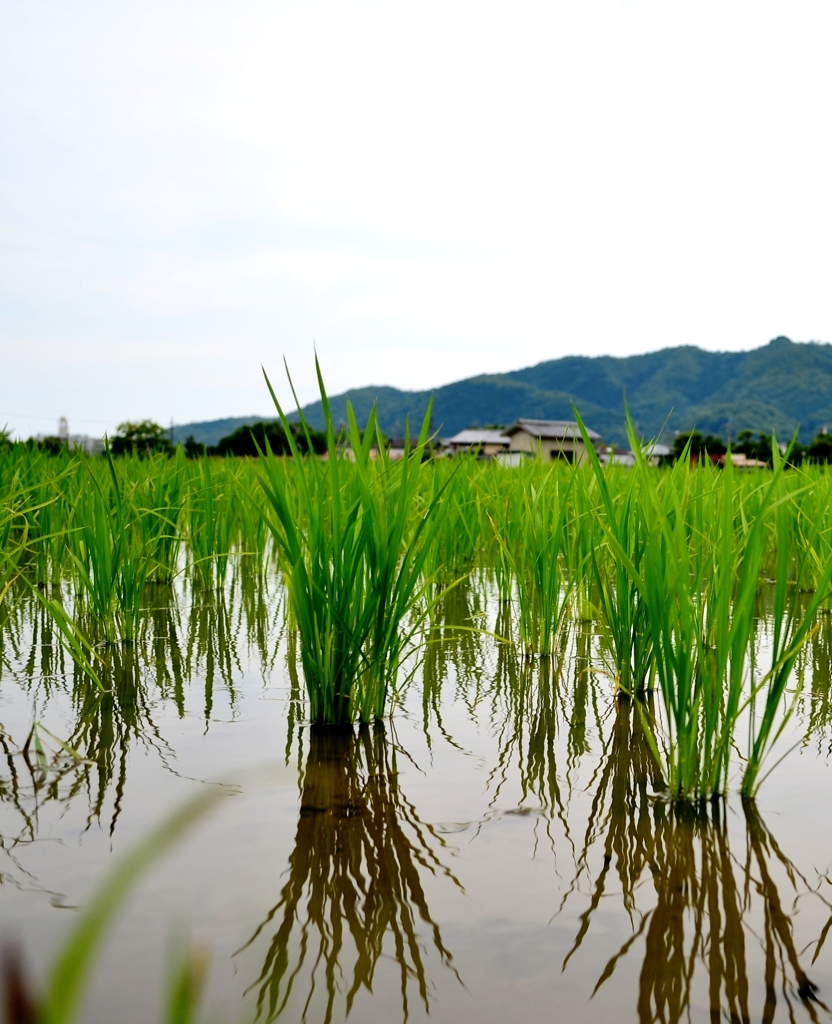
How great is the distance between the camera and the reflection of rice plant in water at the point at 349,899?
125 centimetres

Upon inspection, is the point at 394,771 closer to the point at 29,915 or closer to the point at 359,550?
the point at 359,550

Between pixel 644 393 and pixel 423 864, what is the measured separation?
13728cm

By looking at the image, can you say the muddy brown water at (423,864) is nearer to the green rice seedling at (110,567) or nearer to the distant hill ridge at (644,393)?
the green rice seedling at (110,567)

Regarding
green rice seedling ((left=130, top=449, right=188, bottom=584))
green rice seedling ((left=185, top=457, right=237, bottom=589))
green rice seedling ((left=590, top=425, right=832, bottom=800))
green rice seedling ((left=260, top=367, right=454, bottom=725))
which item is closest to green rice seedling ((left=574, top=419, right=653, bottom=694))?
green rice seedling ((left=590, top=425, right=832, bottom=800))

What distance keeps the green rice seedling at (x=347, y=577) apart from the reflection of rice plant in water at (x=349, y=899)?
0.32m

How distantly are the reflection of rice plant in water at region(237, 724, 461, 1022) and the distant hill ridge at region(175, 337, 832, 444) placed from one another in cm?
10067

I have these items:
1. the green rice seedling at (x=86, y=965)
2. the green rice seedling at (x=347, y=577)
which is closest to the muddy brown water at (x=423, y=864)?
the green rice seedling at (x=347, y=577)

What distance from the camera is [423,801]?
6.18 feet

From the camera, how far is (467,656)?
3.25m

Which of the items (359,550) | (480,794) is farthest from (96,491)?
(480,794)

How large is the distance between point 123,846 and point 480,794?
74 cm

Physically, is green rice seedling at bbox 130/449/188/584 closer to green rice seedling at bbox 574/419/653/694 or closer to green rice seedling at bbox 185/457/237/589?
green rice seedling at bbox 185/457/237/589

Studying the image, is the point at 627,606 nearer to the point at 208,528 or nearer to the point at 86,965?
the point at 86,965

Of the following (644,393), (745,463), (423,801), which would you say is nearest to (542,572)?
(423,801)
